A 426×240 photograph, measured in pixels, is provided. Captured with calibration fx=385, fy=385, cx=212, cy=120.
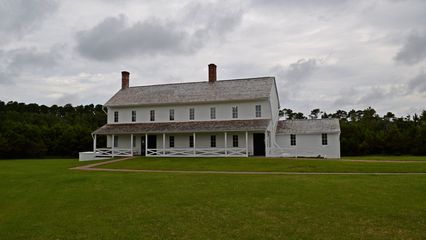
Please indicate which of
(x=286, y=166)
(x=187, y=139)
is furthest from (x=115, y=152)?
(x=286, y=166)

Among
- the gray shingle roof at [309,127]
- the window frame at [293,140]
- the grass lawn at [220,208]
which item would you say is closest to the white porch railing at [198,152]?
the window frame at [293,140]

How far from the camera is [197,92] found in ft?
123

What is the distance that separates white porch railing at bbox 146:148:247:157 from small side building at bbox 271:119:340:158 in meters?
3.35

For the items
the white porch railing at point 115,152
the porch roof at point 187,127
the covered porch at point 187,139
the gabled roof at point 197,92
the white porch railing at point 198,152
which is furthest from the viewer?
the white porch railing at point 115,152

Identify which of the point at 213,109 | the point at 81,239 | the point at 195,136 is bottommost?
the point at 81,239

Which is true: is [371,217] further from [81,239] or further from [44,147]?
[44,147]

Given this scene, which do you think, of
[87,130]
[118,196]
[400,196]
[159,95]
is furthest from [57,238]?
[87,130]

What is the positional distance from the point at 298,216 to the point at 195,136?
977 inches

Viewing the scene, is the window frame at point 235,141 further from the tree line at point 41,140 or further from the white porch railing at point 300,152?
the tree line at point 41,140

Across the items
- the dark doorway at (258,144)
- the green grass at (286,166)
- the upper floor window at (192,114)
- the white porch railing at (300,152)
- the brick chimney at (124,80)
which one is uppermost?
the brick chimney at (124,80)

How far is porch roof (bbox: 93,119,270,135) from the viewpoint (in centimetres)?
3234

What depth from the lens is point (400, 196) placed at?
13172 mm

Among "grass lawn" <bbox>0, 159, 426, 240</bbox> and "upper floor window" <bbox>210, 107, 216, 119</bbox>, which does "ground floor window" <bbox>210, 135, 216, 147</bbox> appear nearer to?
"upper floor window" <bbox>210, 107, 216, 119</bbox>

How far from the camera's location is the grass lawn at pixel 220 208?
9.79 meters
